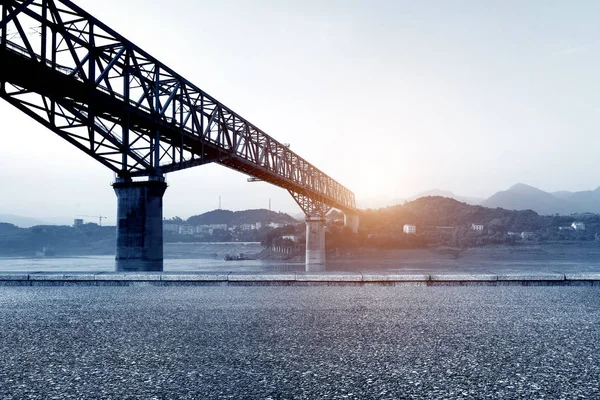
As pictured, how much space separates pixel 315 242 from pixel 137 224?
70113 mm

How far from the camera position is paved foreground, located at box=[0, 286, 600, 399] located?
4.76m

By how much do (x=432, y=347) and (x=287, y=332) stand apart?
223 cm

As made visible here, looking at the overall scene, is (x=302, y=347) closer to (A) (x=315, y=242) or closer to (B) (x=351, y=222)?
(A) (x=315, y=242)

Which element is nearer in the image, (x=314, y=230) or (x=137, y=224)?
(x=137, y=224)

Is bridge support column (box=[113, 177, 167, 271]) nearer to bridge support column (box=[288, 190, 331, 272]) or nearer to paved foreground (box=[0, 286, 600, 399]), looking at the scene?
paved foreground (box=[0, 286, 600, 399])

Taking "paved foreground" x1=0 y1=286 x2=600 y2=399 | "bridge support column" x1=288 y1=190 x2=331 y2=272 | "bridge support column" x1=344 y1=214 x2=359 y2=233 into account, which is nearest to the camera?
"paved foreground" x1=0 y1=286 x2=600 y2=399

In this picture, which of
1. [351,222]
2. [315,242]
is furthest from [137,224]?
[351,222]

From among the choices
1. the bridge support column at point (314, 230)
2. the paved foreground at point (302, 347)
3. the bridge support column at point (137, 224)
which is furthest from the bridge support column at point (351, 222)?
the paved foreground at point (302, 347)

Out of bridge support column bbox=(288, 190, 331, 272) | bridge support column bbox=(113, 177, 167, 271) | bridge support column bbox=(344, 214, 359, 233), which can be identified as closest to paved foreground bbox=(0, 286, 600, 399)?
bridge support column bbox=(113, 177, 167, 271)

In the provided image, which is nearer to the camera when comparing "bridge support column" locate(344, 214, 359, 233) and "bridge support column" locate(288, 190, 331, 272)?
"bridge support column" locate(288, 190, 331, 272)

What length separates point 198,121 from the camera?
44.0 m

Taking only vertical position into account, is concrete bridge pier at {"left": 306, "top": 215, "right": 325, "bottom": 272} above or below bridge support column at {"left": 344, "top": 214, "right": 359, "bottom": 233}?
below

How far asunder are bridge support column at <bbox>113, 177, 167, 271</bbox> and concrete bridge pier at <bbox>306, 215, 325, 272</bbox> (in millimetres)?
65862

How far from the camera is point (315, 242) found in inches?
3819
